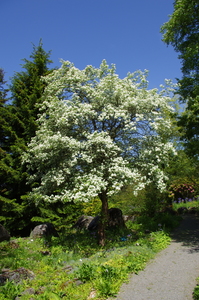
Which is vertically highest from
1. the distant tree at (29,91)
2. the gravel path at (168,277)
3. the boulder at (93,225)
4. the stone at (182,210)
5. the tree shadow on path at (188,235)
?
the distant tree at (29,91)

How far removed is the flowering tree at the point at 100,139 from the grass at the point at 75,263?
1634 mm

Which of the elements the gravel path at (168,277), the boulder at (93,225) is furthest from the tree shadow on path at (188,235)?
the boulder at (93,225)

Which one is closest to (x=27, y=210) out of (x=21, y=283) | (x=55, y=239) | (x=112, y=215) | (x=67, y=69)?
(x=55, y=239)

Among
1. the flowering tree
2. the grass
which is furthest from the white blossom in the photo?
the grass

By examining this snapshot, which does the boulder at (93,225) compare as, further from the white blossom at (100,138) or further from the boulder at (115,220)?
the white blossom at (100,138)

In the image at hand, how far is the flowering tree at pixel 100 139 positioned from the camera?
8.66 meters

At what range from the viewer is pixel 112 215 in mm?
13102

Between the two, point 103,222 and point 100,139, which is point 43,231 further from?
point 100,139

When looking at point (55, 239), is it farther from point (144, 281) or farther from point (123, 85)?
point (123, 85)

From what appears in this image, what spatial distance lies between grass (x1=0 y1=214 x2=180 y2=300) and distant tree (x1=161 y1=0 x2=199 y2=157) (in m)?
4.74

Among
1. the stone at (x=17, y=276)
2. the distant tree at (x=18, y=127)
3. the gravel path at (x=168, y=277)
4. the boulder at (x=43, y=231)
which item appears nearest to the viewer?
the gravel path at (x=168, y=277)

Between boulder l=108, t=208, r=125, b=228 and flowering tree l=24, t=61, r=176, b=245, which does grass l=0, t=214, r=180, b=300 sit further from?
flowering tree l=24, t=61, r=176, b=245

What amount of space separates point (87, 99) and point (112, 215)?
6.92 meters

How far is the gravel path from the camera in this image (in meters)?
4.96
